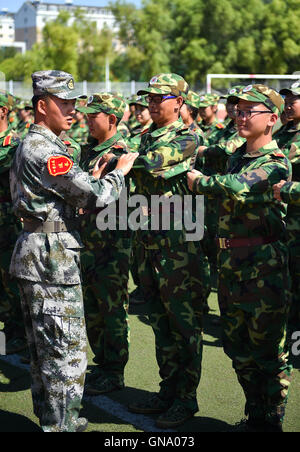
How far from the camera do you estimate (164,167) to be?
179 inches

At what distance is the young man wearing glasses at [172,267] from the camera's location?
A: 467cm

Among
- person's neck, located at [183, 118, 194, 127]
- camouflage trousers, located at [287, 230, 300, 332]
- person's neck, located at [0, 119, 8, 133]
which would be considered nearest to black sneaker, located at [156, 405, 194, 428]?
camouflage trousers, located at [287, 230, 300, 332]

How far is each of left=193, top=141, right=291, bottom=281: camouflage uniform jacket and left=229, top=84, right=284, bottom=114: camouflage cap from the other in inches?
9.1

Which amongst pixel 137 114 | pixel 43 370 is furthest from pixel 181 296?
pixel 137 114

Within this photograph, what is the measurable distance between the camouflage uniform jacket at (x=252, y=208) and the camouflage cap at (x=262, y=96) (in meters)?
0.23

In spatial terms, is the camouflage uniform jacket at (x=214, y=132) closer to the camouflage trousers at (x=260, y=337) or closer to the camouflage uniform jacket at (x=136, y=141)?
the camouflage uniform jacket at (x=136, y=141)

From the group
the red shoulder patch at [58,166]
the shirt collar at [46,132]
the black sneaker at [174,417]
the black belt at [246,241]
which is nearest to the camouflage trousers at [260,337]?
the black belt at [246,241]

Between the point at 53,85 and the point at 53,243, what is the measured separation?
958 mm

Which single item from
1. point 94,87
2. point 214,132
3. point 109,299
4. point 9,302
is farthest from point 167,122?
point 94,87

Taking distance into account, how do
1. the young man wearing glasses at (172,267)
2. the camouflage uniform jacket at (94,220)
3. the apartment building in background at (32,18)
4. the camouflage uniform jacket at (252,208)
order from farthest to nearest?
the apartment building in background at (32,18)
the camouflage uniform jacket at (94,220)
the young man wearing glasses at (172,267)
the camouflage uniform jacket at (252,208)

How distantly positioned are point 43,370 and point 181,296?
1064mm

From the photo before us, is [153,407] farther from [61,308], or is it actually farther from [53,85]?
[53,85]

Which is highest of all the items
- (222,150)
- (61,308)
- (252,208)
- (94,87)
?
(252,208)

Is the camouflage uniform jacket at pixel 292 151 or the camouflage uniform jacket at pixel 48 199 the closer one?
the camouflage uniform jacket at pixel 48 199
